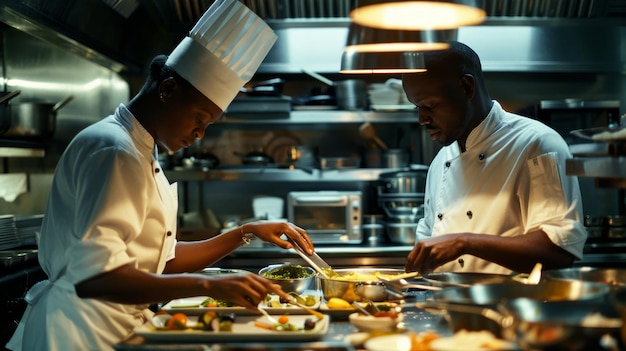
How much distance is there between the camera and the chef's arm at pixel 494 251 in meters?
2.33

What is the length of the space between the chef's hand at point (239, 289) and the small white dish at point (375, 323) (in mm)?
254

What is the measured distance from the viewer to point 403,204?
4762 mm

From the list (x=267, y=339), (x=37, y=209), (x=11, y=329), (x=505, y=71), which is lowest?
(x=11, y=329)

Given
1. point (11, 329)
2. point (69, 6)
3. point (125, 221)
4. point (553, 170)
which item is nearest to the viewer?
point (125, 221)

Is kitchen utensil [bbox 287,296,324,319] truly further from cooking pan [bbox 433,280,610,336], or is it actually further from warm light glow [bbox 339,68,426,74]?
warm light glow [bbox 339,68,426,74]

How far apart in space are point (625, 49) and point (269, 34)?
13.0ft

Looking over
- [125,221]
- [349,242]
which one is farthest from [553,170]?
[349,242]

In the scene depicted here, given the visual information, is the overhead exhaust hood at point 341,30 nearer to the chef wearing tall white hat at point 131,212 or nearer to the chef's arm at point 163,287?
the chef wearing tall white hat at point 131,212

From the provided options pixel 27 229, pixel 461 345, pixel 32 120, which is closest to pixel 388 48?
pixel 461 345

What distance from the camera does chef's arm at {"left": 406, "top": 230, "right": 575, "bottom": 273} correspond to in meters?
2.33

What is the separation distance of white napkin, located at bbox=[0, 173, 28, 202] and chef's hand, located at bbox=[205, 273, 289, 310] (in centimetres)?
297

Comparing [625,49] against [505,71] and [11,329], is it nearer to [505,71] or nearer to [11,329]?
[505,71]

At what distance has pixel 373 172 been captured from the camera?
198 inches

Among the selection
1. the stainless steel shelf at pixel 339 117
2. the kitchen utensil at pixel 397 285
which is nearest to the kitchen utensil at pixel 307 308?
the kitchen utensil at pixel 397 285
